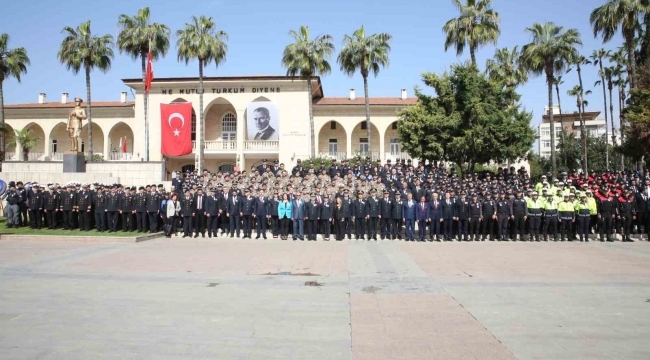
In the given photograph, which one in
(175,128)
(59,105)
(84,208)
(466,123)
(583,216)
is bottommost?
(583,216)

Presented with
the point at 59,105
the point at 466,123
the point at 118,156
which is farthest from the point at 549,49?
the point at 59,105

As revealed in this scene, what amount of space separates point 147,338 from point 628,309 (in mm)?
7085

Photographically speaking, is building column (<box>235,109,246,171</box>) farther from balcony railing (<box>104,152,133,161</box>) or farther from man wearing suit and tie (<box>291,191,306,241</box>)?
man wearing suit and tie (<box>291,191,306,241</box>)

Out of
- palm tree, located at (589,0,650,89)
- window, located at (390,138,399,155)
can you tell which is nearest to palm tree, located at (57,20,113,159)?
window, located at (390,138,399,155)

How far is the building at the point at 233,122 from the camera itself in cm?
3831

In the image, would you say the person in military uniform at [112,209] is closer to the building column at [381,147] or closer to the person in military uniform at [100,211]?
the person in military uniform at [100,211]

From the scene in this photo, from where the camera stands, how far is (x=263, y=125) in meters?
37.6

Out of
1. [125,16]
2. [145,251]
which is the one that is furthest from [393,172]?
[125,16]

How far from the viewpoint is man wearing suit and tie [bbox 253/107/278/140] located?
37.3 meters

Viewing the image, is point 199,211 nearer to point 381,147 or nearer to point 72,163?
point 72,163

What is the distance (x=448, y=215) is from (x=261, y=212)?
7.16 m

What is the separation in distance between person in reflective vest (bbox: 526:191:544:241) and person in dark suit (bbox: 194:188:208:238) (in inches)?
492

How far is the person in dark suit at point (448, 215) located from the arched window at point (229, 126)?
93.3ft

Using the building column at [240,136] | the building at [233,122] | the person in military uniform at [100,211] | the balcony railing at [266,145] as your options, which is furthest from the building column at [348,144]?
the person in military uniform at [100,211]
